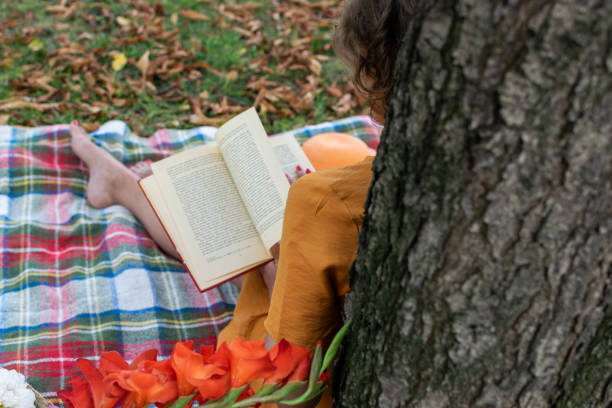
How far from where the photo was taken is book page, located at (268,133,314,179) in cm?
220

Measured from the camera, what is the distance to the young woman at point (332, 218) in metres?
1.11

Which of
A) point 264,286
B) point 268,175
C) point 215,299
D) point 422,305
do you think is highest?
point 422,305

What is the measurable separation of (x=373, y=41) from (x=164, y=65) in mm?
2835

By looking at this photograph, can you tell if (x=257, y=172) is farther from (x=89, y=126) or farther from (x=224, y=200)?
(x=89, y=126)

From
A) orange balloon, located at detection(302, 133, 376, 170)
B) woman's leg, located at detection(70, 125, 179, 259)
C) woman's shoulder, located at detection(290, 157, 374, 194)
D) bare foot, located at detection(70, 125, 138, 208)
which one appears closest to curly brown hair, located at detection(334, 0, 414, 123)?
woman's shoulder, located at detection(290, 157, 374, 194)

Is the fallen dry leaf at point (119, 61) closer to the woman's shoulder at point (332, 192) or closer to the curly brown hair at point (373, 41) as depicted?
the curly brown hair at point (373, 41)

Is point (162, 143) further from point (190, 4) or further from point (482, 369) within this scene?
point (482, 369)

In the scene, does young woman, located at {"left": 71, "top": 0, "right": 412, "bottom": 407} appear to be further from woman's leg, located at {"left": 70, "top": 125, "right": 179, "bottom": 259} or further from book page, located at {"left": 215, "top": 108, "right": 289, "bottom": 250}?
woman's leg, located at {"left": 70, "top": 125, "right": 179, "bottom": 259}

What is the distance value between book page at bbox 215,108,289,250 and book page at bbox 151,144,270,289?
0.14 feet

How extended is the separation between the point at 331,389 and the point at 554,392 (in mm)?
508

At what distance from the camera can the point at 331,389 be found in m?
1.26

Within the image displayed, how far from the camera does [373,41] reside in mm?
1198

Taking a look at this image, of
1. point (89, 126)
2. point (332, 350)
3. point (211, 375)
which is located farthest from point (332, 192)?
point (89, 126)

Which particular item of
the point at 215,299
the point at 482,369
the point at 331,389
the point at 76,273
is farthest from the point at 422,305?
the point at 76,273
